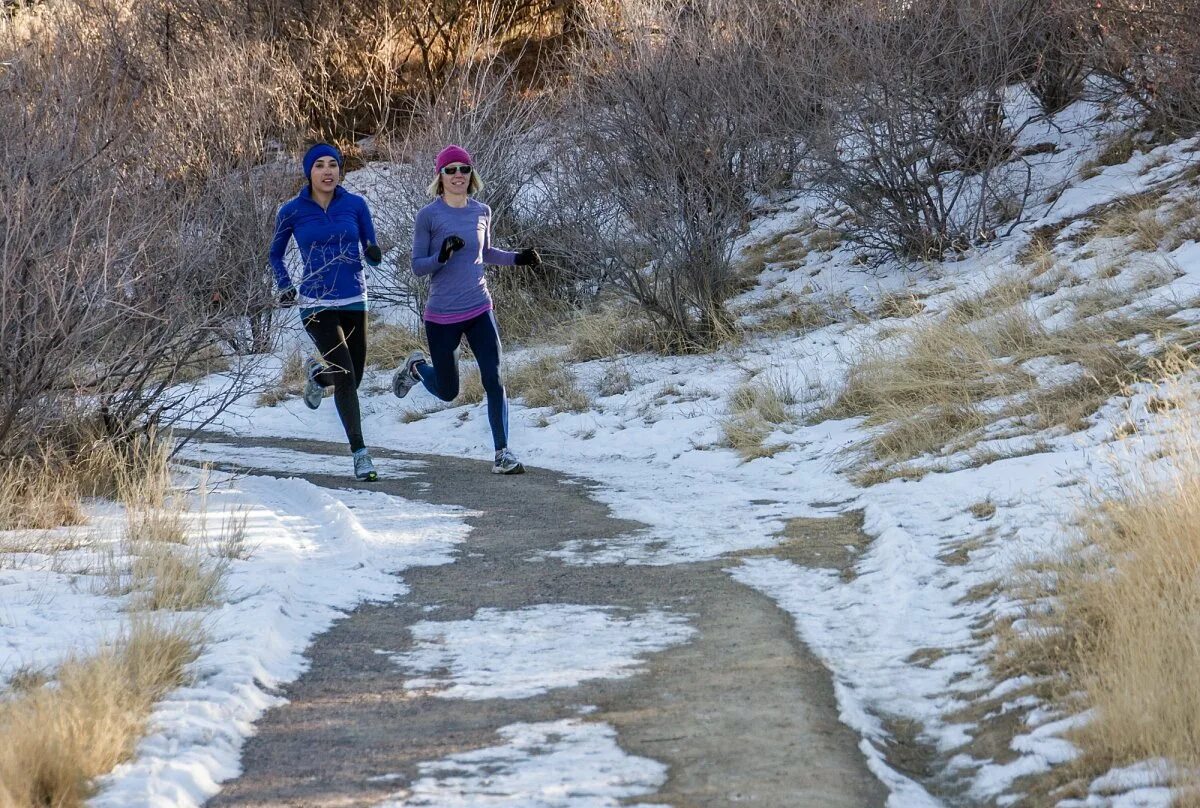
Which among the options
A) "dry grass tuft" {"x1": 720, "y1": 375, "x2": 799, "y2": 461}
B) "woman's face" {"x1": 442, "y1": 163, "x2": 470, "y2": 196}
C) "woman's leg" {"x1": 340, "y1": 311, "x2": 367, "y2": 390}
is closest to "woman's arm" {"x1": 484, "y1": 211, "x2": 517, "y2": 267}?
"woman's face" {"x1": 442, "y1": 163, "x2": 470, "y2": 196}

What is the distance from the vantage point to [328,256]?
7.46 meters

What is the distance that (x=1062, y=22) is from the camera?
1218 cm

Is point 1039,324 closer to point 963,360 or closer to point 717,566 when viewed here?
point 963,360

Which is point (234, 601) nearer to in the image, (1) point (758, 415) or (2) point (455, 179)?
(2) point (455, 179)

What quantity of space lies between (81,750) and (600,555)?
293cm

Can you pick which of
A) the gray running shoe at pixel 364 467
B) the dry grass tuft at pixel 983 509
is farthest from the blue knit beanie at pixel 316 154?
the dry grass tuft at pixel 983 509

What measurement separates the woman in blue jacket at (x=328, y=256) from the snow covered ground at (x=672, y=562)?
0.79m

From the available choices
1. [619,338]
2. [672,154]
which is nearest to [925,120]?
[672,154]

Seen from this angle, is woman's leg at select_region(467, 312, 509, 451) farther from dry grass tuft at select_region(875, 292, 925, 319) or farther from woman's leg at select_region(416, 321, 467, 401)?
dry grass tuft at select_region(875, 292, 925, 319)

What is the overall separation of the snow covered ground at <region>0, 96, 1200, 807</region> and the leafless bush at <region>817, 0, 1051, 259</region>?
163cm

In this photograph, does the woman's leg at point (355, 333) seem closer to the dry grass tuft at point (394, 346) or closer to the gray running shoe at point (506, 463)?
the gray running shoe at point (506, 463)

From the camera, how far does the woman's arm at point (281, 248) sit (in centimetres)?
739

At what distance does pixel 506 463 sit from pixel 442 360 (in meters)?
0.77

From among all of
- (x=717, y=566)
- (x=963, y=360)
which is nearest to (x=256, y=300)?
→ (x=717, y=566)
